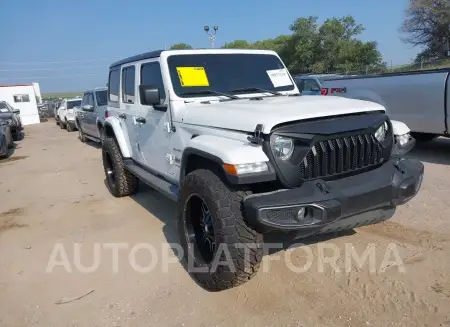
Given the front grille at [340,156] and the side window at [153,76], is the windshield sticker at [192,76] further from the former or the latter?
the front grille at [340,156]

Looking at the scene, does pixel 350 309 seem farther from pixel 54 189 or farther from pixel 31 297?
pixel 54 189

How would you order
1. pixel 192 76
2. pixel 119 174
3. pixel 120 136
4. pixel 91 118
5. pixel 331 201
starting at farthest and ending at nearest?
pixel 91 118, pixel 119 174, pixel 120 136, pixel 192 76, pixel 331 201

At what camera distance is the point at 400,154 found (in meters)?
3.48

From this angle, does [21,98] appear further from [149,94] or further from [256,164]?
[256,164]

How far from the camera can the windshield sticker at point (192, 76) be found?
402 centimetres

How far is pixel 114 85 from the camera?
593cm

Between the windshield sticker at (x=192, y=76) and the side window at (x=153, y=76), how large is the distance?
0.74 ft

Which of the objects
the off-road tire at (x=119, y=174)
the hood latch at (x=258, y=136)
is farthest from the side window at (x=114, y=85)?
the hood latch at (x=258, y=136)

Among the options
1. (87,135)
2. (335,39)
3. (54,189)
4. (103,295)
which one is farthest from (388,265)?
(335,39)

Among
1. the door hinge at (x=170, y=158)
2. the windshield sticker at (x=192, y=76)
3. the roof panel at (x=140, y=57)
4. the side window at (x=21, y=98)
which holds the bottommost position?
the door hinge at (x=170, y=158)

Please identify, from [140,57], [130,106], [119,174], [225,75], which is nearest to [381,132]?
[225,75]

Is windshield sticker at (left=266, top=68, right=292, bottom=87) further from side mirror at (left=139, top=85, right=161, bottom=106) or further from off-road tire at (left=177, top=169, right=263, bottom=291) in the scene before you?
off-road tire at (left=177, top=169, right=263, bottom=291)

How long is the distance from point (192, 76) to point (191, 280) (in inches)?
79.3

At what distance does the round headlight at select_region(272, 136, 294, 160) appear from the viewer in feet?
9.28
